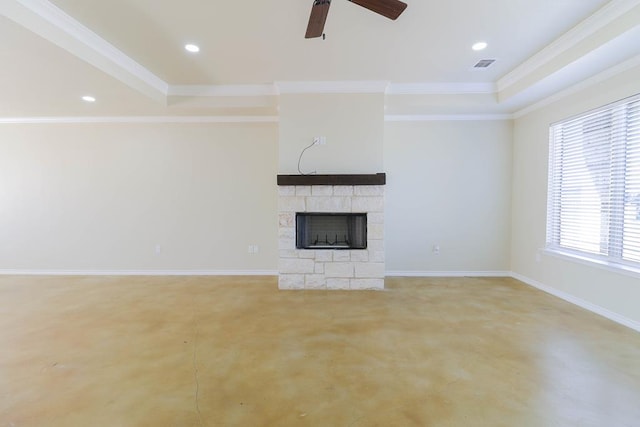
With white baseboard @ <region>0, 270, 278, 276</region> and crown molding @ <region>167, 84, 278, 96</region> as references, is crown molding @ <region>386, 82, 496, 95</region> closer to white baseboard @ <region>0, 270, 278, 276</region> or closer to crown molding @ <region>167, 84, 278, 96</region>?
crown molding @ <region>167, 84, 278, 96</region>

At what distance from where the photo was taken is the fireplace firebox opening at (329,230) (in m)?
3.91

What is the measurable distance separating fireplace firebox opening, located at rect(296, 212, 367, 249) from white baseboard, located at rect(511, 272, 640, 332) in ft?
8.17

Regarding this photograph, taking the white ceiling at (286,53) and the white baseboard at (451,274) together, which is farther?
the white baseboard at (451,274)

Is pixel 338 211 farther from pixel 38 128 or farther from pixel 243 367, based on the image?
pixel 38 128

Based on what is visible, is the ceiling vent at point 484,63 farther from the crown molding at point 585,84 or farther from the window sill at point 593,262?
the window sill at point 593,262

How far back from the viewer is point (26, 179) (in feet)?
15.2

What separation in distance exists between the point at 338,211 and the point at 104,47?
3.10m

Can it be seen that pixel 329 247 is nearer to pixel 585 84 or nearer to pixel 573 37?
pixel 573 37

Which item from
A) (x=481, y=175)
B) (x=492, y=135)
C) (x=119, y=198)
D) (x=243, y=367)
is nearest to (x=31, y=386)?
(x=243, y=367)

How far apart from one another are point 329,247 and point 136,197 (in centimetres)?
329

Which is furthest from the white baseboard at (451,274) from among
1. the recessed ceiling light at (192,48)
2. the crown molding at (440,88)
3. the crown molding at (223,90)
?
the recessed ceiling light at (192,48)

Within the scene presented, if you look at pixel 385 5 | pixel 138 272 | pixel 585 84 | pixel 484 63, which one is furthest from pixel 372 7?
pixel 138 272

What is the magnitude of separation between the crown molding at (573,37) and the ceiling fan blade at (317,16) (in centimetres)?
231

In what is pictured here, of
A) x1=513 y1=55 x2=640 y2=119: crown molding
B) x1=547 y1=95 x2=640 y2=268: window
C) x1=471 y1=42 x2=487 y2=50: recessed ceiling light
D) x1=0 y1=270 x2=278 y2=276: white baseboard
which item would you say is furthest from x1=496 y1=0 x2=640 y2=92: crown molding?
x1=0 y1=270 x2=278 y2=276: white baseboard
